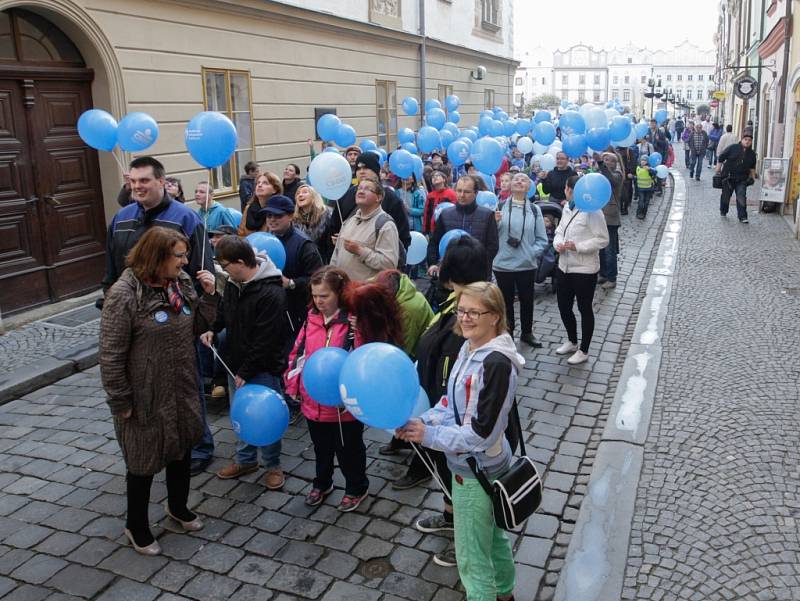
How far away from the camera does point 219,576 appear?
12.8 ft

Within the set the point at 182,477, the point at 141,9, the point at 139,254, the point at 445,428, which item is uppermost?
the point at 141,9

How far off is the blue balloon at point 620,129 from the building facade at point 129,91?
5.46 m

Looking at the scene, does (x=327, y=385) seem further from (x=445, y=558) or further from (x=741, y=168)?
(x=741, y=168)

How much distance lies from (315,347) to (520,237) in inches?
132

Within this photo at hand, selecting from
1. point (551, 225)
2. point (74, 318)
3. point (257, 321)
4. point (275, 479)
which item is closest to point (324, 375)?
point (257, 321)

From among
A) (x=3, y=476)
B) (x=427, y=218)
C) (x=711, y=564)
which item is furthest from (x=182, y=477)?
(x=427, y=218)

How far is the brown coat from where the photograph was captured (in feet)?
12.1

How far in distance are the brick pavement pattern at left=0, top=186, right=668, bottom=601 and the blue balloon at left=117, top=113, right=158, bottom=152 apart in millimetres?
2433

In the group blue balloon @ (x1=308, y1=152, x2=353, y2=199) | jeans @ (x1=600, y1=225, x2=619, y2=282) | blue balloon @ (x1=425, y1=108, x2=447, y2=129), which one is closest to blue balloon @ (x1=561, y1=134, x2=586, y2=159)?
jeans @ (x1=600, y1=225, x2=619, y2=282)

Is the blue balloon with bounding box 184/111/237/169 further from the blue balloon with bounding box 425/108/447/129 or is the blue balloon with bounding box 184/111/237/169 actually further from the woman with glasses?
the blue balloon with bounding box 425/108/447/129

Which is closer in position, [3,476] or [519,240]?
[3,476]

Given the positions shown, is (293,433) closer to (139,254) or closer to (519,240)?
(139,254)

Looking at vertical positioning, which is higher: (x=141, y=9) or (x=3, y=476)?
(x=141, y=9)

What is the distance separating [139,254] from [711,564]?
3.42 m
